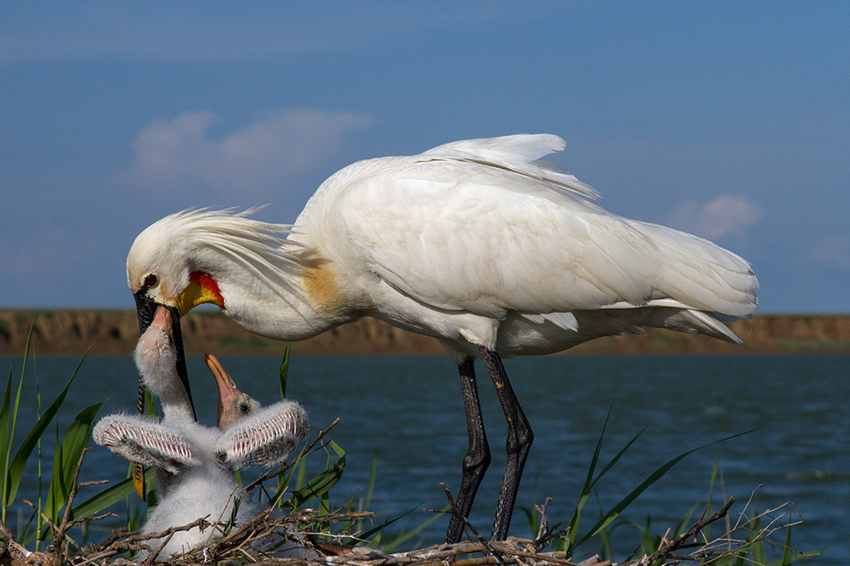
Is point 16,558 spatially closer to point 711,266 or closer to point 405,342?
point 711,266

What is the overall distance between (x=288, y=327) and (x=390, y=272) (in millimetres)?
667

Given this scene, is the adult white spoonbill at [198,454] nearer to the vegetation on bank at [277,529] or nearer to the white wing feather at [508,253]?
the vegetation on bank at [277,529]

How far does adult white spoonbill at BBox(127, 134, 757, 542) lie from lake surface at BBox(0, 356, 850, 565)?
0.77 metres

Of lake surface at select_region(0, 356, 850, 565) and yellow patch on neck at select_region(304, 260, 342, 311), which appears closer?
yellow patch on neck at select_region(304, 260, 342, 311)

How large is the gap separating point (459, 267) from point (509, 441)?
3.39 ft

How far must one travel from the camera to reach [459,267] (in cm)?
449

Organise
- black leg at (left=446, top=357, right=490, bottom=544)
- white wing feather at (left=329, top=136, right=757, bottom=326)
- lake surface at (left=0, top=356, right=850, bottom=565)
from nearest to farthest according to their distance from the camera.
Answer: white wing feather at (left=329, top=136, right=757, bottom=326) < black leg at (left=446, top=357, right=490, bottom=544) < lake surface at (left=0, top=356, right=850, bottom=565)

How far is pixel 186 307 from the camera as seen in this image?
4703mm

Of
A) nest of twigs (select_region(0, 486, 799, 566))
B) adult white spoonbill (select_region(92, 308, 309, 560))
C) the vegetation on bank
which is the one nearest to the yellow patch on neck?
the vegetation on bank

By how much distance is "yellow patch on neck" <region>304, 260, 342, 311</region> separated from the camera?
187 inches

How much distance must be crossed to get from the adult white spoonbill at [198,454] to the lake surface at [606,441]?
0.50 meters

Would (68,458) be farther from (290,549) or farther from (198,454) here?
(290,549)

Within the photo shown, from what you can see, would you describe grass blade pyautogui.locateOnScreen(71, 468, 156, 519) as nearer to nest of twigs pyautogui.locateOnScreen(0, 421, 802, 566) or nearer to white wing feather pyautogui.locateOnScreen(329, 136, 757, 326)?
nest of twigs pyautogui.locateOnScreen(0, 421, 802, 566)

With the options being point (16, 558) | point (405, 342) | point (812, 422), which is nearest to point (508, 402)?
point (16, 558)
